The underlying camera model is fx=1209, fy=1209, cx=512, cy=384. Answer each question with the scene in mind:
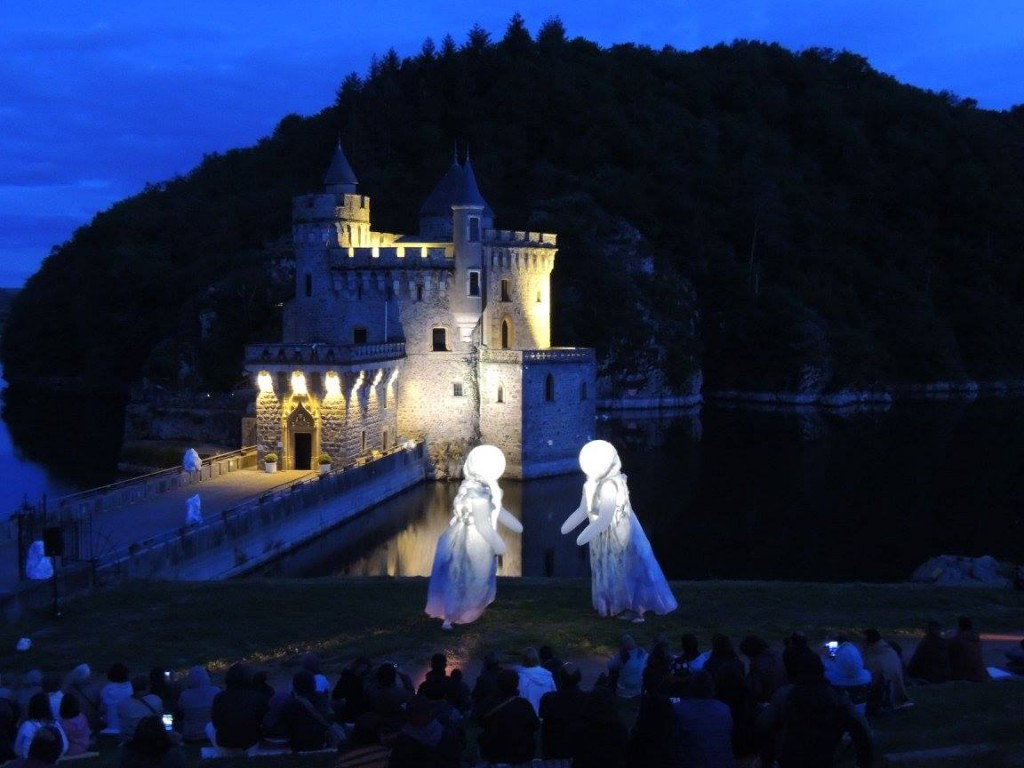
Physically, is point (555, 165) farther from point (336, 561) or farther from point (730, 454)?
point (336, 561)

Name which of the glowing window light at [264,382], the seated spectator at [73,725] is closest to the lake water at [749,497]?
the glowing window light at [264,382]

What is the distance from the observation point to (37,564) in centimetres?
2067

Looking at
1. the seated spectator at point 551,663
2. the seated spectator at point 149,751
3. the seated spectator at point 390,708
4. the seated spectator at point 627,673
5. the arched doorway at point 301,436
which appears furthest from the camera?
the arched doorway at point 301,436

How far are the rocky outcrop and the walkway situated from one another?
1662 cm

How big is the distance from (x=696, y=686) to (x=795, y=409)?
71389mm

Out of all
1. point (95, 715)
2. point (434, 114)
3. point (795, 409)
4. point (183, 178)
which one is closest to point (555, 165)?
point (434, 114)

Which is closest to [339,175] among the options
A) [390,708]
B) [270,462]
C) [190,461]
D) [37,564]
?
[270,462]

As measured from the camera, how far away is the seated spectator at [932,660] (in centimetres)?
1294

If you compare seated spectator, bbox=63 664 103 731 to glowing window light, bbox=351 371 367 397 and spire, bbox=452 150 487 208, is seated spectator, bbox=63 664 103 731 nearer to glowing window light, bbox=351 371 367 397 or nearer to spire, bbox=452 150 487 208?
glowing window light, bbox=351 371 367 397

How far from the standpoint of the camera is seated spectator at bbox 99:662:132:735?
38.3 feet

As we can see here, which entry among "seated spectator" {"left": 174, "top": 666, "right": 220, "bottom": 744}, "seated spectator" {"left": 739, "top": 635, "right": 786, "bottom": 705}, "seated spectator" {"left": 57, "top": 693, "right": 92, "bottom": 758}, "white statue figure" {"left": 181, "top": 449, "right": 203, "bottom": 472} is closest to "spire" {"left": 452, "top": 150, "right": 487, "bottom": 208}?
"white statue figure" {"left": 181, "top": 449, "right": 203, "bottom": 472}

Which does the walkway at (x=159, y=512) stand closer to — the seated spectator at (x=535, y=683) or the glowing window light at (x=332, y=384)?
the glowing window light at (x=332, y=384)

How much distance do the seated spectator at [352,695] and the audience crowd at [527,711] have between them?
0.04ft

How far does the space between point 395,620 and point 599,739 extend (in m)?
10.00
